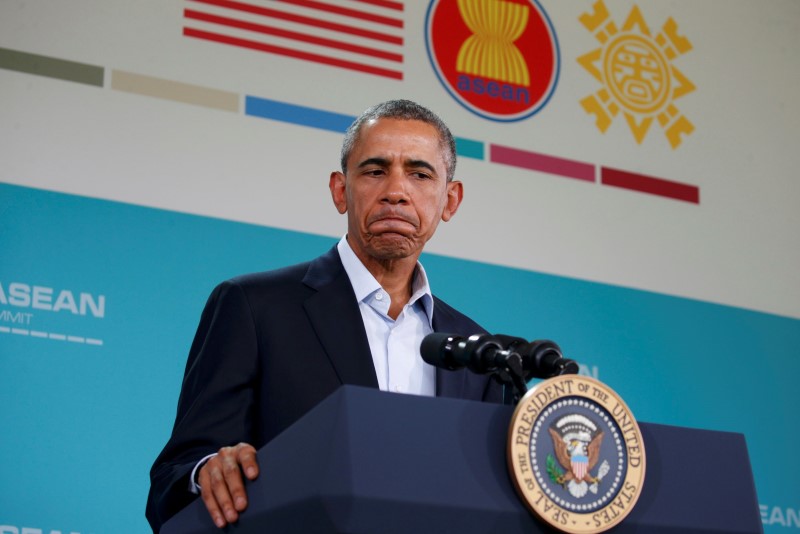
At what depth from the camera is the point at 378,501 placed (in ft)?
3.86

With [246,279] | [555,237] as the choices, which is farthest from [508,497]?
[555,237]

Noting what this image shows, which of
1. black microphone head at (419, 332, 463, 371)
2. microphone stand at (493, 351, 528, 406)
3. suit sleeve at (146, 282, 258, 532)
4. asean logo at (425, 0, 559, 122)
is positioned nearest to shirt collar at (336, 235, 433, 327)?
suit sleeve at (146, 282, 258, 532)

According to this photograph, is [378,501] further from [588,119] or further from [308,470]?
[588,119]

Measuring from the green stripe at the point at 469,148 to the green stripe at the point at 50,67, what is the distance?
117 centimetres

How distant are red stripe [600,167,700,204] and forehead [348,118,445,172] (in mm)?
1885

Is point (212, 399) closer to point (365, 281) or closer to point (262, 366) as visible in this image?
point (262, 366)

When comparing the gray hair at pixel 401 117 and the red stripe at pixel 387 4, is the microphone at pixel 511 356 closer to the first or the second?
the gray hair at pixel 401 117

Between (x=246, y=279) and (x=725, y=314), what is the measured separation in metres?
2.45

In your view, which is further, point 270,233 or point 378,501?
point 270,233

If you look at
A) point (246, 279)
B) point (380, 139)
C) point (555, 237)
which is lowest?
point (246, 279)

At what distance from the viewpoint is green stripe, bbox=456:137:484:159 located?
369cm

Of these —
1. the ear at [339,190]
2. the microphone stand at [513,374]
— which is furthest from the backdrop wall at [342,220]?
the microphone stand at [513,374]

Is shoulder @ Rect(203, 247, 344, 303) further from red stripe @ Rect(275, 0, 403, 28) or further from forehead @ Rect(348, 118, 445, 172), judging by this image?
red stripe @ Rect(275, 0, 403, 28)

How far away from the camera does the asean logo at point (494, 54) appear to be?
148 inches
